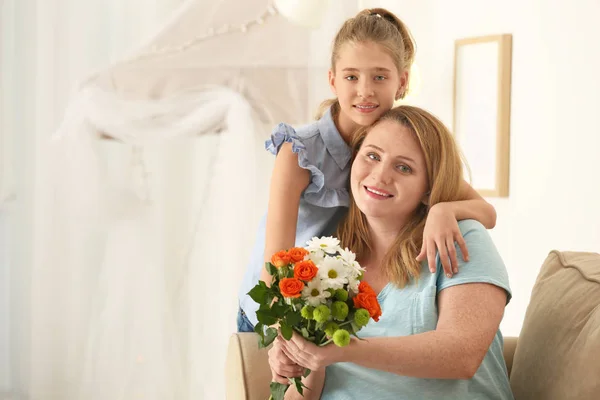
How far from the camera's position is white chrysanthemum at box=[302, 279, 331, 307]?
1518 mm

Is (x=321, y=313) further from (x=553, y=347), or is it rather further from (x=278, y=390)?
(x=553, y=347)

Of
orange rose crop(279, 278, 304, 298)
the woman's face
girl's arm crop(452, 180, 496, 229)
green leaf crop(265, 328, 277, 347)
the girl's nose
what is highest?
the girl's nose

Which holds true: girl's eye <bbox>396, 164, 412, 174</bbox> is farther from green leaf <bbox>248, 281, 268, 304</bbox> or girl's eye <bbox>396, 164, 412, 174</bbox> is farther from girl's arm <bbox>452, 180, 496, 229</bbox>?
green leaf <bbox>248, 281, 268, 304</bbox>

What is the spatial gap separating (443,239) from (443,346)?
0.84 feet

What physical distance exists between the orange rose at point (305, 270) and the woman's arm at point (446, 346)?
0.67 feet

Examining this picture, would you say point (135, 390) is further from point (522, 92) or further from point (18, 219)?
point (522, 92)

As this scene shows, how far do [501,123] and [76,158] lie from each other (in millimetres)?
1861

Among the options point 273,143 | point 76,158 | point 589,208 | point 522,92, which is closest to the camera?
point 273,143

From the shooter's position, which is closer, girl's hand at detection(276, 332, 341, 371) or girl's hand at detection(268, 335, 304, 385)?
girl's hand at detection(276, 332, 341, 371)

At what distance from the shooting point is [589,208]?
2912 millimetres

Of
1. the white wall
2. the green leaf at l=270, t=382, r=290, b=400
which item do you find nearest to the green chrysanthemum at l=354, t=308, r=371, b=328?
the green leaf at l=270, t=382, r=290, b=400

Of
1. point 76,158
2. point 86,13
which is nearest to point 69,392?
point 76,158

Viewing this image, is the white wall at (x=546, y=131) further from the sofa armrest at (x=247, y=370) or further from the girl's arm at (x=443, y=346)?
the sofa armrest at (x=247, y=370)

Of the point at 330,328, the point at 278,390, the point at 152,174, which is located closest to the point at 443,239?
the point at 330,328
